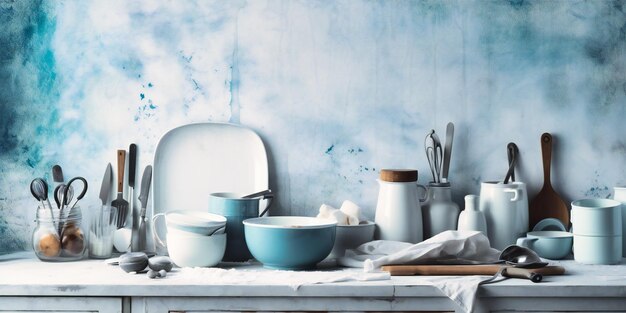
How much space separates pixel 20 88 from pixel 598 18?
176 cm

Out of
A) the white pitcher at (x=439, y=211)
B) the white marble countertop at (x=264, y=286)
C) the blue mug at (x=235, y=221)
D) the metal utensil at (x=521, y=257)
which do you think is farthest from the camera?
the white pitcher at (x=439, y=211)

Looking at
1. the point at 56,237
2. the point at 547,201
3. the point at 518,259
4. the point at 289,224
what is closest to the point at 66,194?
the point at 56,237

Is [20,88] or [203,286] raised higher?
[20,88]

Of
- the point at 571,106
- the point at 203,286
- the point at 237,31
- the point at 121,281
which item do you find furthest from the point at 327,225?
the point at 571,106

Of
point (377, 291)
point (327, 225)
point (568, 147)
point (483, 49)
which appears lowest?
point (377, 291)

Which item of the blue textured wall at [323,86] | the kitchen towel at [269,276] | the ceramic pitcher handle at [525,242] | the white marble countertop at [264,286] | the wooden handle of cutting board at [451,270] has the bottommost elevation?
the white marble countertop at [264,286]

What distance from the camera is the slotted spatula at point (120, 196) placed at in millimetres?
2145

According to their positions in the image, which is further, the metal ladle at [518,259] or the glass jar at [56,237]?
the glass jar at [56,237]

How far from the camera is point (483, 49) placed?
85.3 inches

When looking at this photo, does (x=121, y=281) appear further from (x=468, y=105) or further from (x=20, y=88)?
(x=468, y=105)

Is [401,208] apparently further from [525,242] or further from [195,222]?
[195,222]

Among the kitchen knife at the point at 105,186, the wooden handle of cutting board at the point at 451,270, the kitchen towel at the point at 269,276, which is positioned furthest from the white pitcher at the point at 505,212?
the kitchen knife at the point at 105,186

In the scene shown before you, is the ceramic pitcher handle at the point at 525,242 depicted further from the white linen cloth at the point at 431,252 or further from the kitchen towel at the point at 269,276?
the kitchen towel at the point at 269,276

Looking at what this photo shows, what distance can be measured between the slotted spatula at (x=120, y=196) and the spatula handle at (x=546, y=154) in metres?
1.26
